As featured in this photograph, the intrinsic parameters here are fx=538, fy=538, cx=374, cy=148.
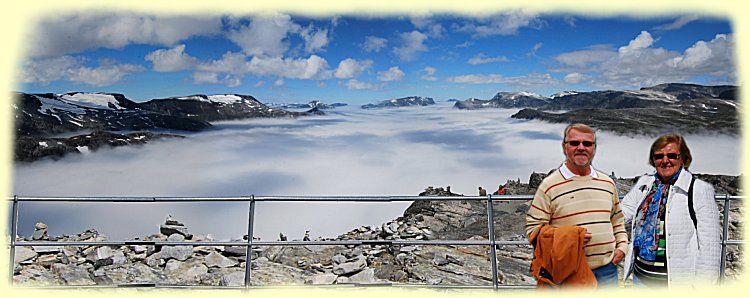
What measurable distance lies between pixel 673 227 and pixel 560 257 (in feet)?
2.38

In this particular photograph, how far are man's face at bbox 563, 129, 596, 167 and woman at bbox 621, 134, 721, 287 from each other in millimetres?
502

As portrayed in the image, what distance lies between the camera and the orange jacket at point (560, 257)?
234 centimetres

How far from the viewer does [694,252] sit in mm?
2609

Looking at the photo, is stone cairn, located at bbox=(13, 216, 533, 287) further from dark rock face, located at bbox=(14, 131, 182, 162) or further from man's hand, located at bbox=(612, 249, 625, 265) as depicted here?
dark rock face, located at bbox=(14, 131, 182, 162)

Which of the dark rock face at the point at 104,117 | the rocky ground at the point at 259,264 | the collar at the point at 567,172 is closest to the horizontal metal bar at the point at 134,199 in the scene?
the rocky ground at the point at 259,264

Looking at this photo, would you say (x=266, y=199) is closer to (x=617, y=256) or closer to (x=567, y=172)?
(x=567, y=172)

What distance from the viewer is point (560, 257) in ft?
7.70

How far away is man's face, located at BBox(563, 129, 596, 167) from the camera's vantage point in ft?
8.04

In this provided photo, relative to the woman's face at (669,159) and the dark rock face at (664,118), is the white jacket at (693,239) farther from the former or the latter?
the dark rock face at (664,118)

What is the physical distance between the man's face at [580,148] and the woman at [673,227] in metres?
0.50

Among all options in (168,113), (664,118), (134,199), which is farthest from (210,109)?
(134,199)

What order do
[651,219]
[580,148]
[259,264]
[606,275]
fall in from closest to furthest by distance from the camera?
1. [580,148]
2. [606,275]
3. [651,219]
4. [259,264]

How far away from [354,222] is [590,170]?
51.4 meters

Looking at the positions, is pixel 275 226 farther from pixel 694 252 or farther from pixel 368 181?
pixel 694 252
